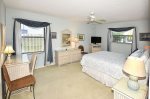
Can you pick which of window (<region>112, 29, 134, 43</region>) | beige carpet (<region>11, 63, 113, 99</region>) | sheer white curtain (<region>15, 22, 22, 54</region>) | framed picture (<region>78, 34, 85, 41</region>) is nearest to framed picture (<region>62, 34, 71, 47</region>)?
framed picture (<region>78, 34, 85, 41</region>)

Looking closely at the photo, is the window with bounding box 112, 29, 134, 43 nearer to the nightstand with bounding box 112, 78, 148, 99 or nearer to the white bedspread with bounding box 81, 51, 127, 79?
the white bedspread with bounding box 81, 51, 127, 79

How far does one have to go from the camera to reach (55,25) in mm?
5066

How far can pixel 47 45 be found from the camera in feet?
15.9

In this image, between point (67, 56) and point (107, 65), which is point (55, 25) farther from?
point (107, 65)

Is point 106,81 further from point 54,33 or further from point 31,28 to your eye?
point 31,28

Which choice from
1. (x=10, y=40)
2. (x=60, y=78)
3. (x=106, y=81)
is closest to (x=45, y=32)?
(x=10, y=40)

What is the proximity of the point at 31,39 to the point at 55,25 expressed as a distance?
4.36 feet

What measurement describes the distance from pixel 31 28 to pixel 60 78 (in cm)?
244

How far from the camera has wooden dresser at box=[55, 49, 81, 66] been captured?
502 centimetres

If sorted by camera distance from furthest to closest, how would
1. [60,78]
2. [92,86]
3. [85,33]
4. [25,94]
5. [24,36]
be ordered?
[85,33]
[24,36]
[60,78]
[92,86]
[25,94]

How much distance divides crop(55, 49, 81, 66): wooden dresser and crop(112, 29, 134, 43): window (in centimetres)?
246

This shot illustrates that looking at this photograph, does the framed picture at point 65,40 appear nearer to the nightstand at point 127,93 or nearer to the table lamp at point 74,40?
the table lamp at point 74,40

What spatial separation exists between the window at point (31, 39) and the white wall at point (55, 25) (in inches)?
16.9

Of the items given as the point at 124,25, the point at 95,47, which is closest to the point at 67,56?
the point at 95,47
